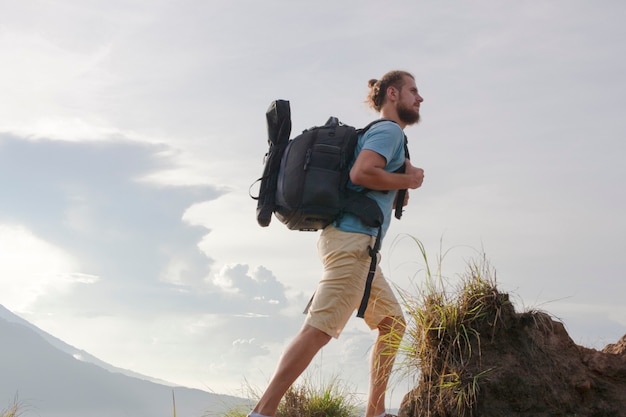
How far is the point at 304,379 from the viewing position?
292 inches

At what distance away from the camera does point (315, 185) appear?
5113 mm

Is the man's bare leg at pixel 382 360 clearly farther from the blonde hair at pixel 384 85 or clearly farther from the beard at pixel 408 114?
the blonde hair at pixel 384 85

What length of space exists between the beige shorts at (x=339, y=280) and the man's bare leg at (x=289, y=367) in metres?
0.12

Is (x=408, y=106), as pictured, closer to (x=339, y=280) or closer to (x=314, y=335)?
(x=339, y=280)

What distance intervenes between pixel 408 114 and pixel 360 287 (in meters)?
1.57

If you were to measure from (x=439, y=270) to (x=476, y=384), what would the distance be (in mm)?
925

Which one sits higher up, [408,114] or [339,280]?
[408,114]

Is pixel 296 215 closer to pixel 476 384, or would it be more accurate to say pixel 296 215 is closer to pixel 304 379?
pixel 476 384

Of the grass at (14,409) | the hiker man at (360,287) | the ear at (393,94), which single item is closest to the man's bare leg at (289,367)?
the hiker man at (360,287)

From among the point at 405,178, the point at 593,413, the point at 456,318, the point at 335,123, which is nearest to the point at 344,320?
the point at 456,318

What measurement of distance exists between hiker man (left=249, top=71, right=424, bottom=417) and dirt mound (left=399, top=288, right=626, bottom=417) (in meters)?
0.47

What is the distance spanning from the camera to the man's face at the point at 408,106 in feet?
18.9

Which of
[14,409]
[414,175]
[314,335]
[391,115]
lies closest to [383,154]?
[414,175]

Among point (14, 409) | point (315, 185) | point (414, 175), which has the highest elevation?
point (414, 175)
